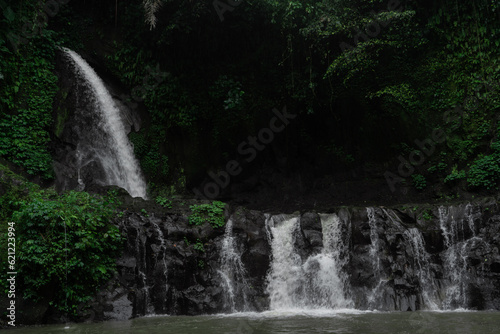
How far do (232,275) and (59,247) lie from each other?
365 cm

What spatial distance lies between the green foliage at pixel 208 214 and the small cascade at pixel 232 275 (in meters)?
0.28

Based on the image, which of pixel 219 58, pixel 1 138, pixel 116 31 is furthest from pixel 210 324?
pixel 116 31

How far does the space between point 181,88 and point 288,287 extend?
782 cm

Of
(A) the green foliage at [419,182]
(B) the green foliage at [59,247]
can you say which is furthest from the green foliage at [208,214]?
(A) the green foliage at [419,182]

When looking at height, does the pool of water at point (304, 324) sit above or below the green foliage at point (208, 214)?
below

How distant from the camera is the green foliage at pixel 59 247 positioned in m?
7.18

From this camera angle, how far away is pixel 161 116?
43.9 ft

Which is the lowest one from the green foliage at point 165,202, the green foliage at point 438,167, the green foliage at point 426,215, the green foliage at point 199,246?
the green foliage at point 199,246

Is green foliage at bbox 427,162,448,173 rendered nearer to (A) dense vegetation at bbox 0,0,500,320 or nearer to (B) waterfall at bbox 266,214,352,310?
(A) dense vegetation at bbox 0,0,500,320

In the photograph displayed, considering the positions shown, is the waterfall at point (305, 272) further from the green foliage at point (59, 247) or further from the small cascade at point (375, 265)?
the green foliage at point (59, 247)

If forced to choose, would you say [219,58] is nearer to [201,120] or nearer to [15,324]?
[201,120]

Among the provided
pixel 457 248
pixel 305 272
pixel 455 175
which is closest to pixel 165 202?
pixel 305 272

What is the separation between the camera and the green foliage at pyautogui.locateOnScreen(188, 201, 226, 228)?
9.34 metres

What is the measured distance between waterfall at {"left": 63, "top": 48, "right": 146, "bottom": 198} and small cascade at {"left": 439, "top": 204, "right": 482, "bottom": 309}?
27.5 ft
